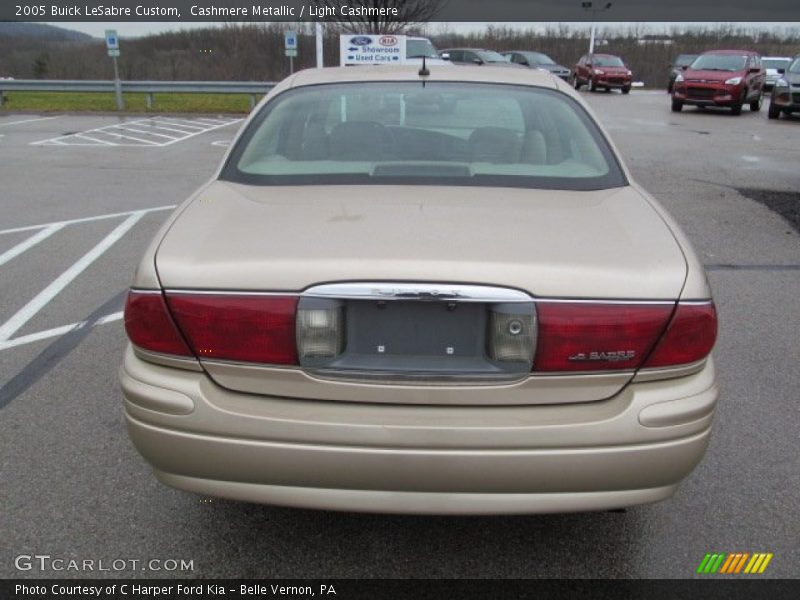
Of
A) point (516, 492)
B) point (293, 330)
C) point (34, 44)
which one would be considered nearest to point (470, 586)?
point (516, 492)

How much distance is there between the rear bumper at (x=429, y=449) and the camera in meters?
2.03

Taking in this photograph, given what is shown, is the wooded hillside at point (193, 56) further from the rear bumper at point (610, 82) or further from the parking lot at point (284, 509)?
the parking lot at point (284, 509)

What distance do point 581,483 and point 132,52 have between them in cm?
4030

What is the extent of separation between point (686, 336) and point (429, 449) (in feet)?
2.69

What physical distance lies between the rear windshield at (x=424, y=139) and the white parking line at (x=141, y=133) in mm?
11454

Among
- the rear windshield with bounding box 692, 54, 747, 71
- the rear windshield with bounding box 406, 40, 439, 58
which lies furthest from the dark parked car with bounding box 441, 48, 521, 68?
the rear windshield with bounding box 692, 54, 747, 71

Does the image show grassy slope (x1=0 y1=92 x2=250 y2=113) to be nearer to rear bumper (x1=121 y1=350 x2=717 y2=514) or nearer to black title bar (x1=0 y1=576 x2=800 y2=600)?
black title bar (x1=0 y1=576 x2=800 y2=600)

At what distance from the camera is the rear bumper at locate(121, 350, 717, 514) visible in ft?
6.66

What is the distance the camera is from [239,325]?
2.06 meters

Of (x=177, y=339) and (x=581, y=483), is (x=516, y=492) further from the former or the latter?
(x=177, y=339)

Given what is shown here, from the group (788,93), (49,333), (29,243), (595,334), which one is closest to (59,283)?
(49,333)

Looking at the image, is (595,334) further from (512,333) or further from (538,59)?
(538,59)

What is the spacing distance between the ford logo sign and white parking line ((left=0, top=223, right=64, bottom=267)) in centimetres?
1215

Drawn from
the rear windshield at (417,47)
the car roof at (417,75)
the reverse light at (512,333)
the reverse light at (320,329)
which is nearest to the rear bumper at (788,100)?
the rear windshield at (417,47)
